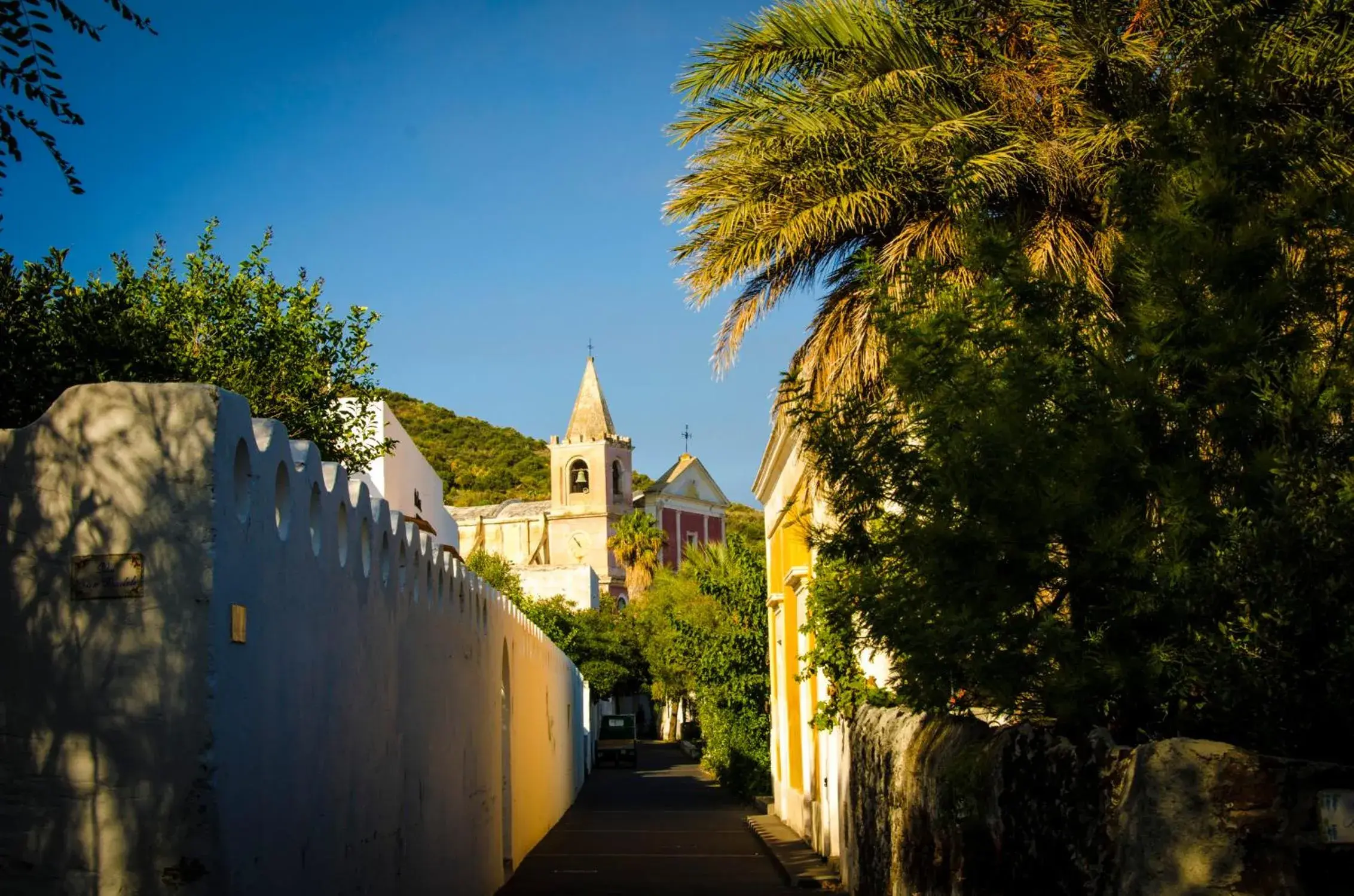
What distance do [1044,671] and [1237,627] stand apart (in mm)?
954

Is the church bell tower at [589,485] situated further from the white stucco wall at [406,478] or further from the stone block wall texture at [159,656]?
the stone block wall texture at [159,656]

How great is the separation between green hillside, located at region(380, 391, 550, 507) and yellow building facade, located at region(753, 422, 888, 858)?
8823cm

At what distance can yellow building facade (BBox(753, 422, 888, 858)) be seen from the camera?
57.3 ft

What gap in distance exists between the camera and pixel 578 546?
98875 millimetres

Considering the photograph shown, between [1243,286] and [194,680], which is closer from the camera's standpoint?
[194,680]

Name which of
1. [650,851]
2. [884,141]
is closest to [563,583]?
[650,851]

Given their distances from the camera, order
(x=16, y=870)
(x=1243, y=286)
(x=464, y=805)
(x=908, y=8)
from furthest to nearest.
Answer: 1. (x=464, y=805)
2. (x=908, y=8)
3. (x=1243, y=286)
4. (x=16, y=870)

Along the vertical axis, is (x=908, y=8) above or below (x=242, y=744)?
above

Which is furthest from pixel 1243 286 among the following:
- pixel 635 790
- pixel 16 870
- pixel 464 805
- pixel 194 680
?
pixel 635 790

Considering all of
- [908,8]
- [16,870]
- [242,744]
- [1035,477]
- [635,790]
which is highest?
[908,8]

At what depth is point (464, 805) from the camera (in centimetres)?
1371

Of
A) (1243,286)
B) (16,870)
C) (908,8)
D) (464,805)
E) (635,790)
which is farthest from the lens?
(635,790)

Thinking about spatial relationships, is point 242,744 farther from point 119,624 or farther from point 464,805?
point 464,805

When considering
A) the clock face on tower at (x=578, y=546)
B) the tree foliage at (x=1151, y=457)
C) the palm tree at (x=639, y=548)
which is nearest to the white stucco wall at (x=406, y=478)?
the tree foliage at (x=1151, y=457)
